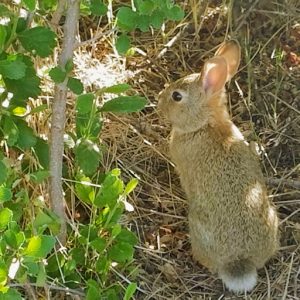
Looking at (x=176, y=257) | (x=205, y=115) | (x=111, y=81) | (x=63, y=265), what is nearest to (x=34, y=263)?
(x=63, y=265)

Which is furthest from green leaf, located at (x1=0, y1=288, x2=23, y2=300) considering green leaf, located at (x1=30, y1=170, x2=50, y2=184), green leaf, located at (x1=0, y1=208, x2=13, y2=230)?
green leaf, located at (x1=30, y1=170, x2=50, y2=184)

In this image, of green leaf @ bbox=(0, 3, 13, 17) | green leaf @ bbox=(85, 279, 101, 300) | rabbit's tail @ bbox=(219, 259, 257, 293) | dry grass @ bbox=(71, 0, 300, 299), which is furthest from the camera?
dry grass @ bbox=(71, 0, 300, 299)

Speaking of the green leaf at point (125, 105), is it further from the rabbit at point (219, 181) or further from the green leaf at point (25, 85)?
the rabbit at point (219, 181)

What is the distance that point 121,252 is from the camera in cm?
344

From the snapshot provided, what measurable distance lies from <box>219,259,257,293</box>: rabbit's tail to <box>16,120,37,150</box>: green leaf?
106 cm

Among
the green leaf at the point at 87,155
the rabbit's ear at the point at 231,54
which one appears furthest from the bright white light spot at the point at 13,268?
the rabbit's ear at the point at 231,54

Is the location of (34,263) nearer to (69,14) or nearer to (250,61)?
(69,14)

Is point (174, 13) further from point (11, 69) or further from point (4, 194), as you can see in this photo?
point (4, 194)

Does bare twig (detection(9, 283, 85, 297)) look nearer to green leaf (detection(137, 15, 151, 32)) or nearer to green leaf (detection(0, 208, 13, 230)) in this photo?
green leaf (detection(0, 208, 13, 230))

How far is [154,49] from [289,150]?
3.23ft

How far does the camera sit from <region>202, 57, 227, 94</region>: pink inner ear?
155 inches

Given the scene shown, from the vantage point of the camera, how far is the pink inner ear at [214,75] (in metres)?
3.94

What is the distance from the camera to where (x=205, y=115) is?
410cm

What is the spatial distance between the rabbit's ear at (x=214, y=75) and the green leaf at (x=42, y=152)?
3.00ft
